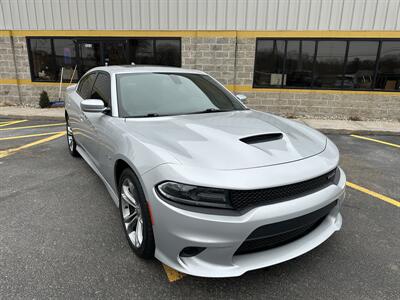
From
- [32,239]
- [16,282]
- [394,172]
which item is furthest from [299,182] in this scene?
[394,172]

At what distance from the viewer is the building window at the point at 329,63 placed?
9.59 metres

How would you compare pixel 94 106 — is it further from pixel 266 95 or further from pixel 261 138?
pixel 266 95

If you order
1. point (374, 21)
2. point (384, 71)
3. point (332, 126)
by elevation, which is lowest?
point (332, 126)

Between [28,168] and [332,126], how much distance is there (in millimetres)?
7752

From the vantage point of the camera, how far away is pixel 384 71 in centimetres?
980

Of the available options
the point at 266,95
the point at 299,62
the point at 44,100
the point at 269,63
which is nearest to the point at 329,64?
the point at 299,62

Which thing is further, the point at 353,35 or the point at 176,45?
the point at 176,45

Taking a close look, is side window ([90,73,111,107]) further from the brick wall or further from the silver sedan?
the brick wall

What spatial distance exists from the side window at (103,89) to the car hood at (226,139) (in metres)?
0.68

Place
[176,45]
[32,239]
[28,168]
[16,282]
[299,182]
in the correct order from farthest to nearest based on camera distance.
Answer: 1. [176,45]
2. [28,168]
3. [32,239]
4. [16,282]
5. [299,182]

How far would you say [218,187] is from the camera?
6.22 ft

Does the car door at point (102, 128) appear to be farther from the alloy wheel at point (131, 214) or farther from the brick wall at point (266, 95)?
the brick wall at point (266, 95)

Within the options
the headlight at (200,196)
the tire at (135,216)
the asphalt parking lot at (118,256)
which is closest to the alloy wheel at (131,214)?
the tire at (135,216)

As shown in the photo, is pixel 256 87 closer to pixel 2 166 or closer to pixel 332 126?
pixel 332 126
